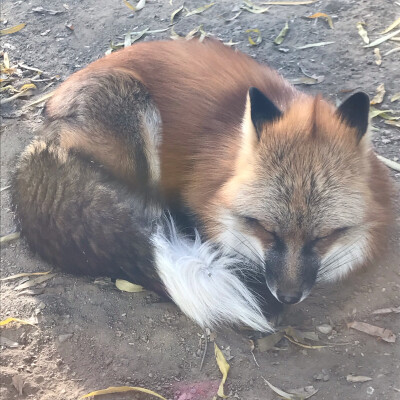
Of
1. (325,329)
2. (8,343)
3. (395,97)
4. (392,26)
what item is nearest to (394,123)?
(395,97)

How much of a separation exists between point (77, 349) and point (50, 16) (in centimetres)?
442

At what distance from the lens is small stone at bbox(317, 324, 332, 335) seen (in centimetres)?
275

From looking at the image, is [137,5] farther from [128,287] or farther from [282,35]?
[128,287]

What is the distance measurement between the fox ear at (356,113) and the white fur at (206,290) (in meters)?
1.05

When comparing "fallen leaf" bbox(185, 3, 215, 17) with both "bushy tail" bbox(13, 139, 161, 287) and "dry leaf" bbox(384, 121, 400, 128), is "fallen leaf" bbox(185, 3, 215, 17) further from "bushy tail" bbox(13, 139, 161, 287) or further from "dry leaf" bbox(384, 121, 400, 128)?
"bushy tail" bbox(13, 139, 161, 287)

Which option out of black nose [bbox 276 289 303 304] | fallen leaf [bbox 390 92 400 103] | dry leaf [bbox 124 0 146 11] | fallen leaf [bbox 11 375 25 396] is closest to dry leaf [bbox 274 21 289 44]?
fallen leaf [bbox 390 92 400 103]

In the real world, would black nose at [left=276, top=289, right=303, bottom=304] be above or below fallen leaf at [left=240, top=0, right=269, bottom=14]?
below

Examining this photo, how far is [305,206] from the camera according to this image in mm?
2316

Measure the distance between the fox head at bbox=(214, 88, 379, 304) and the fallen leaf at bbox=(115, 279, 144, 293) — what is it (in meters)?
0.82

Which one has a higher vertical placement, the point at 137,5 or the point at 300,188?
the point at 137,5

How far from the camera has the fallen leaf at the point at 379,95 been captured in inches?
161

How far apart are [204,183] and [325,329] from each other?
112 cm

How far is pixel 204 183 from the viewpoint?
290cm

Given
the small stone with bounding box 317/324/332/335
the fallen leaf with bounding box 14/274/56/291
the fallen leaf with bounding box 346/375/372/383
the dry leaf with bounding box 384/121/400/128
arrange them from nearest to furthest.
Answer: the fallen leaf with bounding box 346/375/372/383, the small stone with bounding box 317/324/332/335, the fallen leaf with bounding box 14/274/56/291, the dry leaf with bounding box 384/121/400/128
